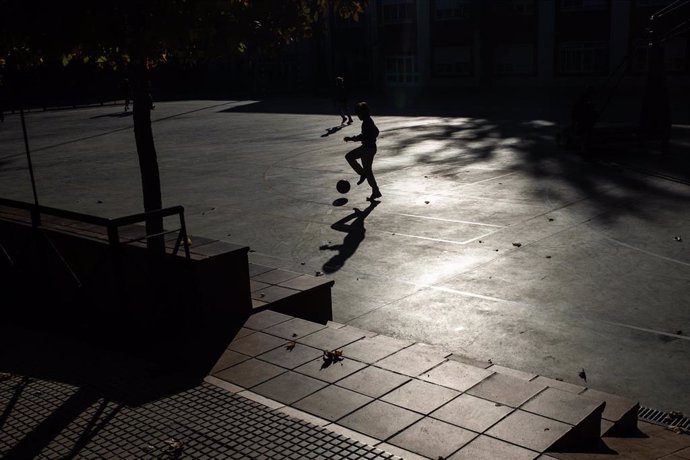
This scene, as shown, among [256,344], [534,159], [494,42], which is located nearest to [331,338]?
[256,344]

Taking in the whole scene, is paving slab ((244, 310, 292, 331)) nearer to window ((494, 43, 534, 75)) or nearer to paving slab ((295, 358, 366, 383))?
paving slab ((295, 358, 366, 383))

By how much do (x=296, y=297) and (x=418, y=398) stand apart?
2.96 m

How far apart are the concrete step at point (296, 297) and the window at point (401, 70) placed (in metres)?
48.0

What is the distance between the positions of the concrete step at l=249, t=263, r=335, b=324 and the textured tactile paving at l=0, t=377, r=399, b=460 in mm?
2165

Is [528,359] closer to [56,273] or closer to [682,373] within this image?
[682,373]

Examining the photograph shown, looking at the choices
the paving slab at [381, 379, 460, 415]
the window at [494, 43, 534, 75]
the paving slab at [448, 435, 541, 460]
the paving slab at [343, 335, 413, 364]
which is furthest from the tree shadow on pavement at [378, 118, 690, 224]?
the window at [494, 43, 534, 75]

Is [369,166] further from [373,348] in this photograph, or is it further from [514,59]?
[514,59]

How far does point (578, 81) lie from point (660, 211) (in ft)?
117

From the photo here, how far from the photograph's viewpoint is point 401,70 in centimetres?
5597

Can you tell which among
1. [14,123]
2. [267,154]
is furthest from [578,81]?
[14,123]

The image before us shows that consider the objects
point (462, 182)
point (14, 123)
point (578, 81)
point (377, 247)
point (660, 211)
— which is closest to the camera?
point (377, 247)

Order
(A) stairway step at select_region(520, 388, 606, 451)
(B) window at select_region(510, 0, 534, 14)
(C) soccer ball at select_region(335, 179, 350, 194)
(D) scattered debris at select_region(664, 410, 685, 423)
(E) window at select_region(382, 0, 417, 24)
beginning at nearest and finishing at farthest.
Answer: (A) stairway step at select_region(520, 388, 606, 451), (D) scattered debris at select_region(664, 410, 685, 423), (C) soccer ball at select_region(335, 179, 350, 194), (B) window at select_region(510, 0, 534, 14), (E) window at select_region(382, 0, 417, 24)

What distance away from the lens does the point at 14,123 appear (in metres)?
39.8

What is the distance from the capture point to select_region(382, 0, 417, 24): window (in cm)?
5459
